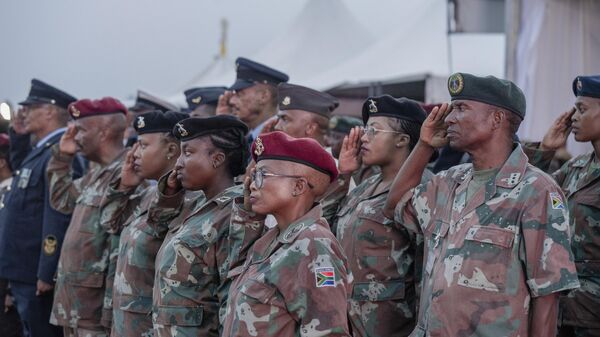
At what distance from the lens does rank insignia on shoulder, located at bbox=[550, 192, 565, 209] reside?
3484 mm

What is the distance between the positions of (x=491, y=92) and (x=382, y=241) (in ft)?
3.61

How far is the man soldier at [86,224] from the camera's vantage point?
585 centimetres

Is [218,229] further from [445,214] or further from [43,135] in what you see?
[43,135]

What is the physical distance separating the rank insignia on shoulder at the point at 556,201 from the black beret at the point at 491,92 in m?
0.46

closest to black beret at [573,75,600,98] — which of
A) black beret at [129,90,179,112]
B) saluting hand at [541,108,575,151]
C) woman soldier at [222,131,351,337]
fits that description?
saluting hand at [541,108,575,151]

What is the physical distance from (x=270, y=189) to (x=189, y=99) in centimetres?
393

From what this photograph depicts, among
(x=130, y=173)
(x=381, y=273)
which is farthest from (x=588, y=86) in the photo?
(x=130, y=173)

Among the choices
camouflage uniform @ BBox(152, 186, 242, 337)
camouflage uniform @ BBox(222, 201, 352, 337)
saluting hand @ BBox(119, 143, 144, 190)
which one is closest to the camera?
camouflage uniform @ BBox(222, 201, 352, 337)

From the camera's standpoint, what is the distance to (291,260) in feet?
11.2

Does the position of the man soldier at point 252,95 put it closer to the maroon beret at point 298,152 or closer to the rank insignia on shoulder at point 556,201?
the maroon beret at point 298,152

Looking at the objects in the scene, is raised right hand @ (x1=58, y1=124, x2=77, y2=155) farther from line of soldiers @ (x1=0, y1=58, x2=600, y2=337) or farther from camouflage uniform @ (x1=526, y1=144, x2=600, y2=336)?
camouflage uniform @ (x1=526, y1=144, x2=600, y2=336)

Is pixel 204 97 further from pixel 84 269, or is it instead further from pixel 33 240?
pixel 84 269

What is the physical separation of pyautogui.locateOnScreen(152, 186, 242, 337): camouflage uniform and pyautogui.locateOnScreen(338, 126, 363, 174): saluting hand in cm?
76

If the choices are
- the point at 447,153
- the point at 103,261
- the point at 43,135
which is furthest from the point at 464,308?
the point at 43,135
